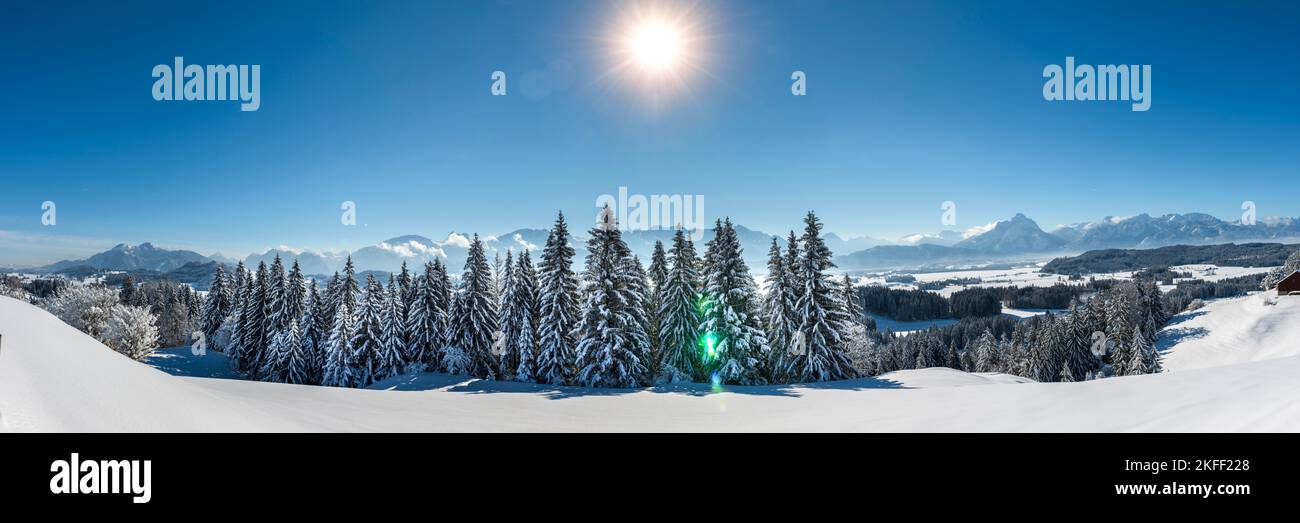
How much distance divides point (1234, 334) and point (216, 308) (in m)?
138

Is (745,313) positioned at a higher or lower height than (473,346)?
higher

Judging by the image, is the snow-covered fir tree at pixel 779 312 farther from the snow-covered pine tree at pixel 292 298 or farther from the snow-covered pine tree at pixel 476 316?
the snow-covered pine tree at pixel 292 298

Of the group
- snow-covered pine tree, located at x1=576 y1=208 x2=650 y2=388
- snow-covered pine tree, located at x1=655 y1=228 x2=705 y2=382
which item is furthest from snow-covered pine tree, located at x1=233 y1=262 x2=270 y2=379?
snow-covered pine tree, located at x1=655 y1=228 x2=705 y2=382

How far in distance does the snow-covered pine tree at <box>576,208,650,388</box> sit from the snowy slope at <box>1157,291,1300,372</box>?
69896mm

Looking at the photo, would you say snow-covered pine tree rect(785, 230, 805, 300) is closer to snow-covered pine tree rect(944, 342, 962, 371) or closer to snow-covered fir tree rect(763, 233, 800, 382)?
snow-covered fir tree rect(763, 233, 800, 382)

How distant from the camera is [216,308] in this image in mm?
59469

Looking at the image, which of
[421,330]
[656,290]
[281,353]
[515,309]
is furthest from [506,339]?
[281,353]

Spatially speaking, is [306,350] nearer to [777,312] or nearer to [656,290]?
[656,290]

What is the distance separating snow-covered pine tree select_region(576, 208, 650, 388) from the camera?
24078 millimetres

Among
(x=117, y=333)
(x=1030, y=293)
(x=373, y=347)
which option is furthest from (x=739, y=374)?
(x=1030, y=293)
